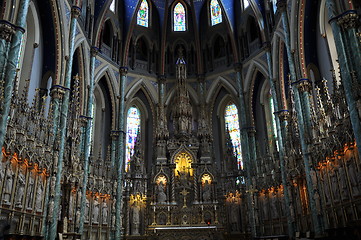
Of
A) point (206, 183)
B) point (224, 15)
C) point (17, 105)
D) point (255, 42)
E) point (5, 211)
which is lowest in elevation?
point (5, 211)

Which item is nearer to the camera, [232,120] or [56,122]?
[56,122]

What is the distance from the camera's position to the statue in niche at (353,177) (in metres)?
14.6

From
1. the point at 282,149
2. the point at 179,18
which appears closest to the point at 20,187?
the point at 282,149

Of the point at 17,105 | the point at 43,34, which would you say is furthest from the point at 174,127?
the point at 17,105

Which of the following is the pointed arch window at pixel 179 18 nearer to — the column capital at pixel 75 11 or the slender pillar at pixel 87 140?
the slender pillar at pixel 87 140

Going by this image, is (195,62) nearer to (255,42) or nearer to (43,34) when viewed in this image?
(255,42)

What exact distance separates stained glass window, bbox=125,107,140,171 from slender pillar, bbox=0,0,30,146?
14944 mm

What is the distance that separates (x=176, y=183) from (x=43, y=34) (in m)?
13.8

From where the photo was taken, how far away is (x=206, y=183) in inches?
1025

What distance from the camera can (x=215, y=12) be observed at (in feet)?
106

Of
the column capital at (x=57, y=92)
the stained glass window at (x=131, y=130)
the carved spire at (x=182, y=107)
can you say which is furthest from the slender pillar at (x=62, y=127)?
the carved spire at (x=182, y=107)

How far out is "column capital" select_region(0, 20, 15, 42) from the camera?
13992 mm

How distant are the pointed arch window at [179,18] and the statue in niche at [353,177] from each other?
2198 centimetres

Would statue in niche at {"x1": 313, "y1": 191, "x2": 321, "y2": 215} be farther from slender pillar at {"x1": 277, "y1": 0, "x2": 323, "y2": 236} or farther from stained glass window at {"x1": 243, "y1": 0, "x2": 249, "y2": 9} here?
stained glass window at {"x1": 243, "y1": 0, "x2": 249, "y2": 9}
